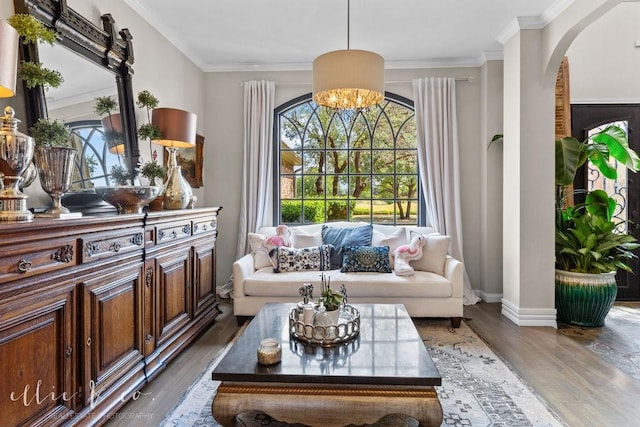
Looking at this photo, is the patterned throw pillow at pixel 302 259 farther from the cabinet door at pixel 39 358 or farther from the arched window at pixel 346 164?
the cabinet door at pixel 39 358

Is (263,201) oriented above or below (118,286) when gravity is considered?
above

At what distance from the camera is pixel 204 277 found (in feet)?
11.1

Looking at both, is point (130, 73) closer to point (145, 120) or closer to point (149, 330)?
point (145, 120)

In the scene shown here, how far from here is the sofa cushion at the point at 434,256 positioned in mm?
3633

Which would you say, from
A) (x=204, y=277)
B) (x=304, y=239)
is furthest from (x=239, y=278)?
(x=304, y=239)

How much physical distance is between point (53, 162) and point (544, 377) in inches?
123

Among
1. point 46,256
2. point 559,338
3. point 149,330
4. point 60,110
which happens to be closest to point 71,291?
point 46,256

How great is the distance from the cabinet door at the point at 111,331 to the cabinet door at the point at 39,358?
3.3 inches

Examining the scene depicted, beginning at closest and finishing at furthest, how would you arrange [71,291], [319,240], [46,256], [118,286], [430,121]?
[46,256] < [71,291] < [118,286] < [319,240] < [430,121]

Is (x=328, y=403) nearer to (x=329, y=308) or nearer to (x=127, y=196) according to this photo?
(x=329, y=308)

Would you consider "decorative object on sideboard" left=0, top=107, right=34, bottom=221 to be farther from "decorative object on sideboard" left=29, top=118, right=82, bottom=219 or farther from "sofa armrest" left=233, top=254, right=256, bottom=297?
"sofa armrest" left=233, top=254, right=256, bottom=297

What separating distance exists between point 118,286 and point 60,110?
3.67 ft

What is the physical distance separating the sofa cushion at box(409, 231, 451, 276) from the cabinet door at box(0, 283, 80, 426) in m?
2.86

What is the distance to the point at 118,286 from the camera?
204 cm
